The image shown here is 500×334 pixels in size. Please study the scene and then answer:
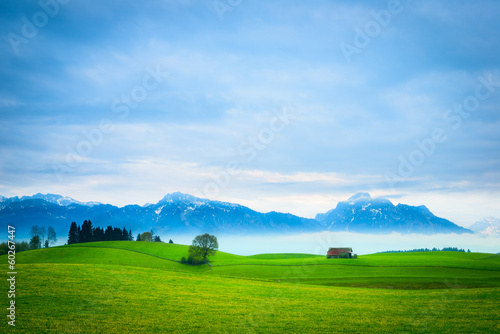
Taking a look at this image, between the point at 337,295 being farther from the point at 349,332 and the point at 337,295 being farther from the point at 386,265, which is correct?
the point at 386,265

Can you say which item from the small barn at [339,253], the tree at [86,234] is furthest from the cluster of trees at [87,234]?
the small barn at [339,253]

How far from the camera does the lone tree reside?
117694 mm

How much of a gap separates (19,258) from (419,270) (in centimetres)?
13526

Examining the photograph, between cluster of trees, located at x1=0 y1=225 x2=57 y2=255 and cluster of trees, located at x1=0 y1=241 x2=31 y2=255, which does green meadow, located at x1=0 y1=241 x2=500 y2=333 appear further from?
cluster of trees, located at x1=0 y1=225 x2=57 y2=255

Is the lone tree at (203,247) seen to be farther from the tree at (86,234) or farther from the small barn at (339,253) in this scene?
the tree at (86,234)

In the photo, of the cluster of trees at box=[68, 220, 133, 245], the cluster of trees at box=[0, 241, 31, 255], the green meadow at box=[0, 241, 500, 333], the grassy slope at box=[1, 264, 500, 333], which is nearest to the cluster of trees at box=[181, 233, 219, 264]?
the green meadow at box=[0, 241, 500, 333]

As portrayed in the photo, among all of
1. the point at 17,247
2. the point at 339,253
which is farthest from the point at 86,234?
the point at 339,253

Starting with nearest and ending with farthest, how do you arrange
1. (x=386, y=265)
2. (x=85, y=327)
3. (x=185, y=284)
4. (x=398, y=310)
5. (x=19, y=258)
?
(x=85, y=327)
(x=398, y=310)
(x=185, y=284)
(x=386, y=265)
(x=19, y=258)

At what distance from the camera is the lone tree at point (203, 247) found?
118m

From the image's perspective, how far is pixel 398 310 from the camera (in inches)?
1416

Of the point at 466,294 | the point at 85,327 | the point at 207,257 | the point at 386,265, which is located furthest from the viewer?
the point at 207,257

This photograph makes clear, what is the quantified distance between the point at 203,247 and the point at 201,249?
3.64 ft

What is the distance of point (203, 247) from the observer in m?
119

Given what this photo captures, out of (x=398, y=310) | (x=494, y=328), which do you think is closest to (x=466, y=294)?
(x=398, y=310)
